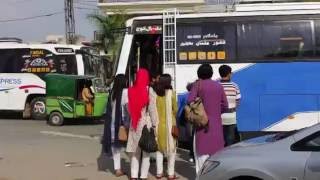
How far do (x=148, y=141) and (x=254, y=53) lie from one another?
3355mm

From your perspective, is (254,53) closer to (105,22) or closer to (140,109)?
(140,109)

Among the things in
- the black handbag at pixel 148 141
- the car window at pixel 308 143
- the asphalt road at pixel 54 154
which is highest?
the car window at pixel 308 143

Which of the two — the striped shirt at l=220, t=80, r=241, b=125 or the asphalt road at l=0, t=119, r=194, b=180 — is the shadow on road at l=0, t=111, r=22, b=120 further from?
the striped shirt at l=220, t=80, r=241, b=125

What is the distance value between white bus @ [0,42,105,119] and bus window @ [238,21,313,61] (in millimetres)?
11070

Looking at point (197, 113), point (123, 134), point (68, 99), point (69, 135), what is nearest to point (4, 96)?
point (68, 99)

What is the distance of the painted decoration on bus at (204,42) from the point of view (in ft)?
39.1

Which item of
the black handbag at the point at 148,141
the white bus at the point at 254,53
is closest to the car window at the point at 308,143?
the black handbag at the point at 148,141

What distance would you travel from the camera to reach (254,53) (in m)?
11.8

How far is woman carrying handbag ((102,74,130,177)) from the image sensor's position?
10.1m

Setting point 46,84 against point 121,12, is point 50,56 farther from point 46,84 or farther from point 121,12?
point 121,12

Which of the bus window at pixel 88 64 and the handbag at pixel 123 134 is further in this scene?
the bus window at pixel 88 64

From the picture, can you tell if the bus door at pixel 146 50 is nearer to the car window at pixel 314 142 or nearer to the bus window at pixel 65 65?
the car window at pixel 314 142

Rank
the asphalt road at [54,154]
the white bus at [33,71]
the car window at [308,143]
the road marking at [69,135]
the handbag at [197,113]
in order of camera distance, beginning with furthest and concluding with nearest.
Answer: the white bus at [33,71], the road marking at [69,135], the asphalt road at [54,154], the handbag at [197,113], the car window at [308,143]

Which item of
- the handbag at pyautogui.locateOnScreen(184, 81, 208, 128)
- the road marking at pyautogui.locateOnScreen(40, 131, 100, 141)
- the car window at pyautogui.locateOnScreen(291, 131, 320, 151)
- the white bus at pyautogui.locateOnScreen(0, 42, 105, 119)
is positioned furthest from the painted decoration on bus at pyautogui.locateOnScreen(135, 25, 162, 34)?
the white bus at pyautogui.locateOnScreen(0, 42, 105, 119)
